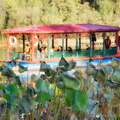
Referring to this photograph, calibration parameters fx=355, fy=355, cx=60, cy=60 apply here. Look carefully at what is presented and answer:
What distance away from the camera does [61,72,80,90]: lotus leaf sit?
1.45 metres

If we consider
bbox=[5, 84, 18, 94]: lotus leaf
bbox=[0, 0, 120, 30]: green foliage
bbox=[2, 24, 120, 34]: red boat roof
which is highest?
bbox=[5, 84, 18, 94]: lotus leaf

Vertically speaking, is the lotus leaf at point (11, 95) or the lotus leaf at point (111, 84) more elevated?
the lotus leaf at point (11, 95)

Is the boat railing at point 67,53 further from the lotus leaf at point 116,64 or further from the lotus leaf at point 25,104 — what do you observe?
the lotus leaf at point 25,104

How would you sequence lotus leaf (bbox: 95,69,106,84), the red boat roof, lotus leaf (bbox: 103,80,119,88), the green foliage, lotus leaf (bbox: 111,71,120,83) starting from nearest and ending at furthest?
lotus leaf (bbox: 111,71,120,83)
lotus leaf (bbox: 103,80,119,88)
lotus leaf (bbox: 95,69,106,84)
the red boat roof
the green foliage

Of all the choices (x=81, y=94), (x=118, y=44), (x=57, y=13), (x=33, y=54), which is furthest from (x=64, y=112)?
(x=57, y=13)

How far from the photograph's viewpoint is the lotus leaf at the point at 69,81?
1451 millimetres

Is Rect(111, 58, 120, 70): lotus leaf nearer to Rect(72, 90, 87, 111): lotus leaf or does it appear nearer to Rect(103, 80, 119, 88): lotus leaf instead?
Rect(103, 80, 119, 88): lotus leaf

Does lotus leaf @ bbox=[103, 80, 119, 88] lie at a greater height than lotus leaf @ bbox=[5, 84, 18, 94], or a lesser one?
lesser

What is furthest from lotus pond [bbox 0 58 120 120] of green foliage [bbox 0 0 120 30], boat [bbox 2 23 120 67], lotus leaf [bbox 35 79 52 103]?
green foliage [bbox 0 0 120 30]

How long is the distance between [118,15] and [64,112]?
28364 millimetres

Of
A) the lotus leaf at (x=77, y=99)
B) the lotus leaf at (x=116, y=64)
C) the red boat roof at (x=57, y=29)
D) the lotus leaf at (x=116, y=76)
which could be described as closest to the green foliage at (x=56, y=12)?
the red boat roof at (x=57, y=29)

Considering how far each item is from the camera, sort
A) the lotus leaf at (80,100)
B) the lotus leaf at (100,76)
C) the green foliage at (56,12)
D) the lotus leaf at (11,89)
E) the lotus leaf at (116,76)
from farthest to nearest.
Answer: the green foliage at (56,12) → the lotus leaf at (100,76) → the lotus leaf at (116,76) → the lotus leaf at (11,89) → the lotus leaf at (80,100)

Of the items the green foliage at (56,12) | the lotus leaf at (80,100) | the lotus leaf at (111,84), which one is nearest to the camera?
the lotus leaf at (80,100)

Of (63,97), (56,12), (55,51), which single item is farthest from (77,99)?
(56,12)
